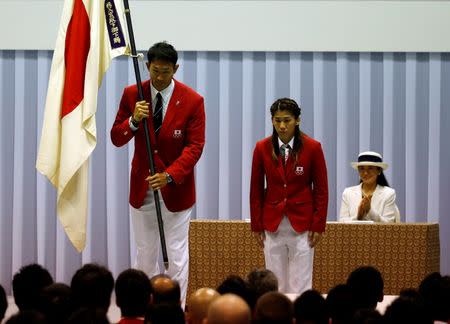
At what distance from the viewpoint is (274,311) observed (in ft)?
10.2

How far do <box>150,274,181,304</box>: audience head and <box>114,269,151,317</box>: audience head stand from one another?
7 cm

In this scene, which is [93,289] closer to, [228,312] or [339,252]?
[228,312]

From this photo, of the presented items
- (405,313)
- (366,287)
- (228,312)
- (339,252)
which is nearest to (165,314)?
(228,312)

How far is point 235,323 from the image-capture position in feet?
9.81

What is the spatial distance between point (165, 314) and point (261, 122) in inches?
200

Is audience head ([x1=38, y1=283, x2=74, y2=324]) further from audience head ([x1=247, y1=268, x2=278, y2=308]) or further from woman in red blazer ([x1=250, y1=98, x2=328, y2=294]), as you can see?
woman in red blazer ([x1=250, y1=98, x2=328, y2=294])

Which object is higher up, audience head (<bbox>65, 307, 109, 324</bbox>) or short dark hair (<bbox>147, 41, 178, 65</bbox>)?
short dark hair (<bbox>147, 41, 178, 65</bbox>)

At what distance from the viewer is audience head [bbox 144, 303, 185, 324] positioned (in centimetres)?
315

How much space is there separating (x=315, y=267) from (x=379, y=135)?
2.04 m

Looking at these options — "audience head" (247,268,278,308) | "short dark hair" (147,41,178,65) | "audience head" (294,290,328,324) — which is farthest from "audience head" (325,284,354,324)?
"short dark hair" (147,41,178,65)

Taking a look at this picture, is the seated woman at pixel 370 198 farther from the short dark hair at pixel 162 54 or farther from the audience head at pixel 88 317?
the audience head at pixel 88 317

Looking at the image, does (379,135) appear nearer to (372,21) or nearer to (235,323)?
(372,21)

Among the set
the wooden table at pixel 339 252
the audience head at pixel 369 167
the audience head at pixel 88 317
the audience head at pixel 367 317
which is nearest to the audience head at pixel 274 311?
the audience head at pixel 367 317

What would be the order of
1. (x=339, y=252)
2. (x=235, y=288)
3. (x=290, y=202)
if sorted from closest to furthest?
(x=235, y=288), (x=290, y=202), (x=339, y=252)
